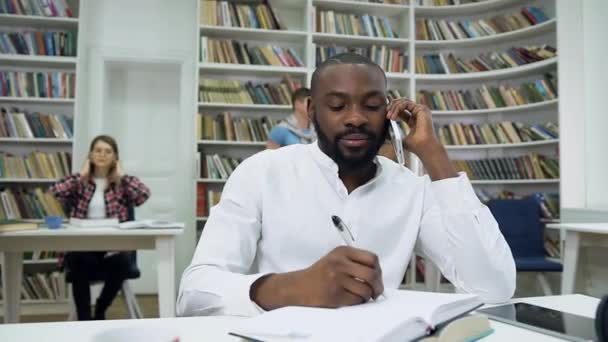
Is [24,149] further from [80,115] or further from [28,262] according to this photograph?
[28,262]

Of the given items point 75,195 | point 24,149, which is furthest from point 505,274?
point 24,149

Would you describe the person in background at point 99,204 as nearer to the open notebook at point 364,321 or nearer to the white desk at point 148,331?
the white desk at point 148,331

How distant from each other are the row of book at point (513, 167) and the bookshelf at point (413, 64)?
7 centimetres

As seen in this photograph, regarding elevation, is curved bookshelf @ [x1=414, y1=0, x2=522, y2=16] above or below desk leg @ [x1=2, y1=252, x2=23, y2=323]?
above

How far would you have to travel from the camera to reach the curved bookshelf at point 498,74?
3.92m

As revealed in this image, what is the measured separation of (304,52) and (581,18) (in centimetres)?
231

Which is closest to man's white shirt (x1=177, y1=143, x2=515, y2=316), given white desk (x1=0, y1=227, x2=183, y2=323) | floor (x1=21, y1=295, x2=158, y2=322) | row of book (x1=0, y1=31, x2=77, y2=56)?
white desk (x1=0, y1=227, x2=183, y2=323)

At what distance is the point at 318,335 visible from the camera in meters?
0.57

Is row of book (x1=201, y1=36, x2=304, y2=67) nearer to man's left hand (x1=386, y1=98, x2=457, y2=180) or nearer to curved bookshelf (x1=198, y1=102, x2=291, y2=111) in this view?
curved bookshelf (x1=198, y1=102, x2=291, y2=111)

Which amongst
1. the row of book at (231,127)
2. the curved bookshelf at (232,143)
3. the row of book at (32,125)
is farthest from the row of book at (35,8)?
the curved bookshelf at (232,143)

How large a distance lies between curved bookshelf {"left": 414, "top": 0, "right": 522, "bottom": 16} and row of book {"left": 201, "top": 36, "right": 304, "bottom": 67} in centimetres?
132

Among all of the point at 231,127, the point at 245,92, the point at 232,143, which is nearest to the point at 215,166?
the point at 232,143

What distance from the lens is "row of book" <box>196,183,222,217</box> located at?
13.2 ft

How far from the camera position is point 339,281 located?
71 cm
